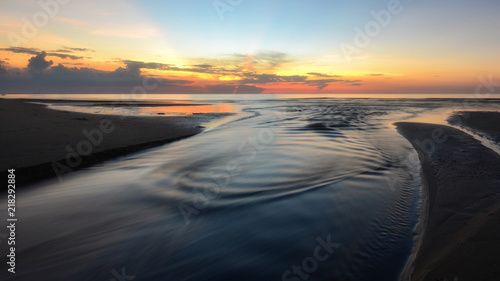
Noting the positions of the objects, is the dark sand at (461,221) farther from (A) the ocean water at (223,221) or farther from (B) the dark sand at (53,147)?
(B) the dark sand at (53,147)

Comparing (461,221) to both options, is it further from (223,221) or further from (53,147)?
(53,147)

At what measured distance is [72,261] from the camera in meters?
4.61

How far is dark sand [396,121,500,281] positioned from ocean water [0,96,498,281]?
1.23ft

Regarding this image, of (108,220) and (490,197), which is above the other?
(490,197)

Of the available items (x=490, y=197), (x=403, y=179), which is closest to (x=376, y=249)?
(x=490, y=197)

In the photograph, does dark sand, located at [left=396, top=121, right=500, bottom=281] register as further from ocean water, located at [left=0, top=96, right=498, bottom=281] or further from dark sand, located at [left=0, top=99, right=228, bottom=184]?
dark sand, located at [left=0, top=99, right=228, bottom=184]

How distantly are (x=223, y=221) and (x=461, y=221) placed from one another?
17.1 ft

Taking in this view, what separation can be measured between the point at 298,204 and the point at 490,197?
4.87 meters

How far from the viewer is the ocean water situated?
436 cm

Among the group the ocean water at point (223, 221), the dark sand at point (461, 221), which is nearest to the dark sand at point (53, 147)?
the ocean water at point (223, 221)

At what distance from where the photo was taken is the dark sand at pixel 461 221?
3750 mm

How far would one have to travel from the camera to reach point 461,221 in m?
5.18

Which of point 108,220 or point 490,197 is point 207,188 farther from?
point 490,197

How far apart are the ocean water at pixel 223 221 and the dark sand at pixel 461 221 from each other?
0.37m
